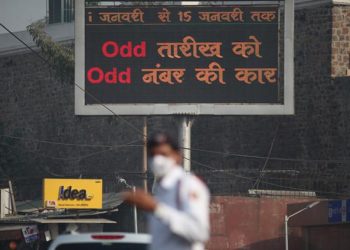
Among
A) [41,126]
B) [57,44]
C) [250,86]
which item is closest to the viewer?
[250,86]

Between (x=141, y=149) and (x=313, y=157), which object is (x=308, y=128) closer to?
(x=313, y=157)

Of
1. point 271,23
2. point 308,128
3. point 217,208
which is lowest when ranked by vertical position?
point 217,208

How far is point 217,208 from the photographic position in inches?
1304

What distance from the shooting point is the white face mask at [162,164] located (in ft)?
21.6

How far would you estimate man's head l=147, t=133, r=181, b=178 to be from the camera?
21.6ft

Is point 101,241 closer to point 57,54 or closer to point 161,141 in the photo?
point 161,141

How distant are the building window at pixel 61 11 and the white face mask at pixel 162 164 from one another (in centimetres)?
3616

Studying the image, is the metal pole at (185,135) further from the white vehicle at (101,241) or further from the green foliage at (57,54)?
the white vehicle at (101,241)

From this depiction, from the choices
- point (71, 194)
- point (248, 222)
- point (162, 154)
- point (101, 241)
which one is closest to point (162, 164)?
point (162, 154)

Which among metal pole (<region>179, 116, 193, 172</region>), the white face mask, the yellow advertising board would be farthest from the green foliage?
the white face mask

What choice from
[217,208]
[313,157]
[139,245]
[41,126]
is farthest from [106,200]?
[139,245]

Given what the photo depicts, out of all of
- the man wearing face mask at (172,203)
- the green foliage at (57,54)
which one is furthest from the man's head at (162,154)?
the green foliage at (57,54)

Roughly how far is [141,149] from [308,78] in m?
6.92

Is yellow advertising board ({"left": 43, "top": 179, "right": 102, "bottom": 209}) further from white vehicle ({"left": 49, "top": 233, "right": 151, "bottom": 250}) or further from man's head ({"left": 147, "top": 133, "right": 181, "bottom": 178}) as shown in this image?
man's head ({"left": 147, "top": 133, "right": 181, "bottom": 178})
